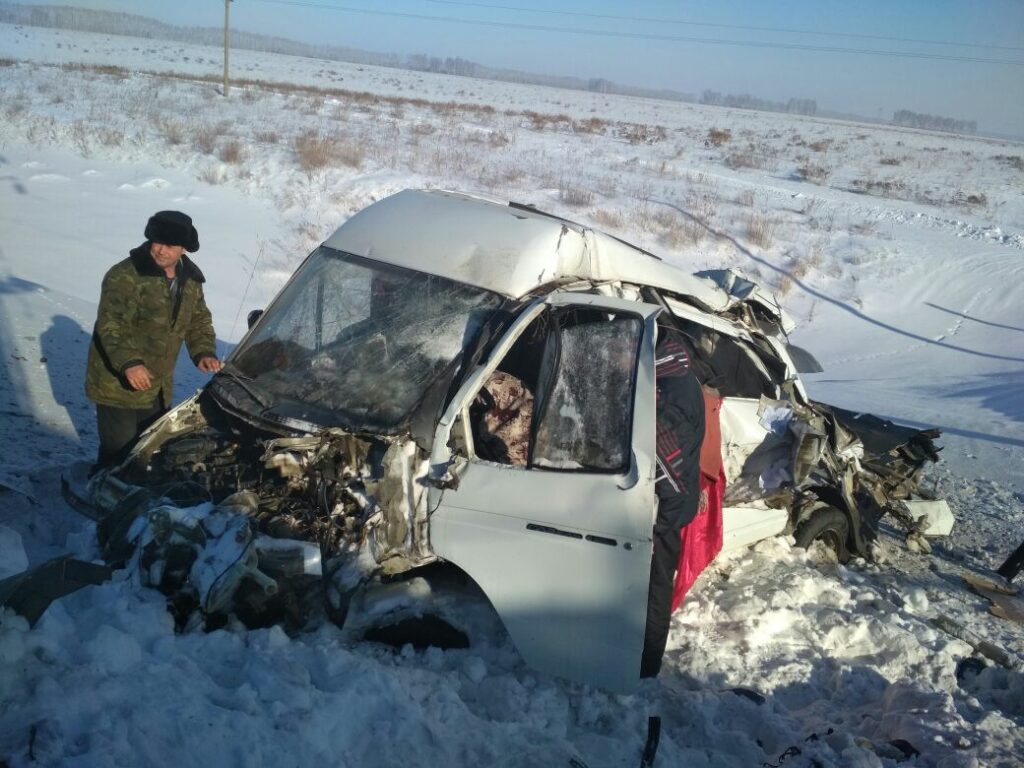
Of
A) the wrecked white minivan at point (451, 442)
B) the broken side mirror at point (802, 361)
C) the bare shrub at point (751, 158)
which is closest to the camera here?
the wrecked white minivan at point (451, 442)

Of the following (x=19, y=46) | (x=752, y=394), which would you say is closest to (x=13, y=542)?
(x=752, y=394)

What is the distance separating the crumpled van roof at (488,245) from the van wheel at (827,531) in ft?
5.62

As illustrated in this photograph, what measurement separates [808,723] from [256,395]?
9.93 ft

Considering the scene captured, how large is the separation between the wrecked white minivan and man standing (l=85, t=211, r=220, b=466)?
1.87 feet

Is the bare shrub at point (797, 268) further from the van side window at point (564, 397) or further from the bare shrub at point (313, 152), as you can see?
the van side window at point (564, 397)

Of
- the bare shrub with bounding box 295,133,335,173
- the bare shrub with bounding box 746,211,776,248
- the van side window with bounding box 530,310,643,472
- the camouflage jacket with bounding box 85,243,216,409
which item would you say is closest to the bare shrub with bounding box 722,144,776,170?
the bare shrub with bounding box 746,211,776,248

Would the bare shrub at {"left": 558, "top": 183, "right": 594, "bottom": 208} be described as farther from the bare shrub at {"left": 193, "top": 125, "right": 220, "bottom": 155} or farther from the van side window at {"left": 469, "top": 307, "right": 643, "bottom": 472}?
the van side window at {"left": 469, "top": 307, "right": 643, "bottom": 472}

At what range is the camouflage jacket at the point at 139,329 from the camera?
4555 millimetres

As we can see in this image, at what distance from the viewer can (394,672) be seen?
3.26m

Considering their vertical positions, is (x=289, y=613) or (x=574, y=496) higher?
(x=574, y=496)

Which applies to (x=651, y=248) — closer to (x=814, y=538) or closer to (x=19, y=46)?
(x=814, y=538)

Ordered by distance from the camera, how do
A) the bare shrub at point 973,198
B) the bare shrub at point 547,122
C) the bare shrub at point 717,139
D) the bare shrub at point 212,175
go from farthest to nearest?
the bare shrub at point 717,139, the bare shrub at point 547,122, the bare shrub at point 973,198, the bare shrub at point 212,175

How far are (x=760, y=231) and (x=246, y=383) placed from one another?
15.6 m

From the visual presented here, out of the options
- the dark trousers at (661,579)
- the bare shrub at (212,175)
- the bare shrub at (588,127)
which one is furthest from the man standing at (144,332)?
the bare shrub at (588,127)
